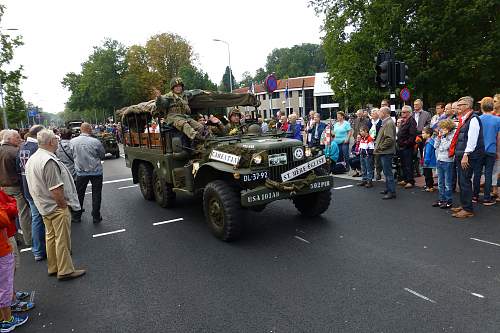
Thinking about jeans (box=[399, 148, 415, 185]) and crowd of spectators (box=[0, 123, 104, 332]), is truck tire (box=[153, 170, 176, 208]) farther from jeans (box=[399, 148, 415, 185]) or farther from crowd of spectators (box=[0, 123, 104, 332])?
jeans (box=[399, 148, 415, 185])

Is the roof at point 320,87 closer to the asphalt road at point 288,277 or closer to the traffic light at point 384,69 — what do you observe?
the traffic light at point 384,69

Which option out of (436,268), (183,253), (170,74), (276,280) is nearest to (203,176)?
(183,253)

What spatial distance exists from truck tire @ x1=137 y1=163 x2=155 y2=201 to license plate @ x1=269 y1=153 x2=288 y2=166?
3956 millimetres

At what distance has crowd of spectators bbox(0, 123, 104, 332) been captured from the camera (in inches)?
147

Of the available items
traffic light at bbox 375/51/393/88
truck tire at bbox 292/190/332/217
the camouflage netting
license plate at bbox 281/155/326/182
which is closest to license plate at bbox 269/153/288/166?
license plate at bbox 281/155/326/182

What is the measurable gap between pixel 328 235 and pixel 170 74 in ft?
167

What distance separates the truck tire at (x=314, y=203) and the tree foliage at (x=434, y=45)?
15.9 m

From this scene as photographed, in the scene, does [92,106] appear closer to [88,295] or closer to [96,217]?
[96,217]

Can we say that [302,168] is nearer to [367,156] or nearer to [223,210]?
[223,210]

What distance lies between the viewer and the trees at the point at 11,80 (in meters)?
28.3

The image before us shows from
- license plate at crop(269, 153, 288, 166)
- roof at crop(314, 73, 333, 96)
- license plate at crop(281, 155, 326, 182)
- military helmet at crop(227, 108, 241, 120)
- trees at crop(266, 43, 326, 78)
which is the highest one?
trees at crop(266, 43, 326, 78)

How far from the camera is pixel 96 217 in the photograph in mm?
7660

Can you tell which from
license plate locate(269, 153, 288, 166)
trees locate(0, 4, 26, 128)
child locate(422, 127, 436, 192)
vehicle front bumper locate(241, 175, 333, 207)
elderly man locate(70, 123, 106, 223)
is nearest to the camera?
vehicle front bumper locate(241, 175, 333, 207)

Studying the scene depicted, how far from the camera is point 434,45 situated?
71.2ft
